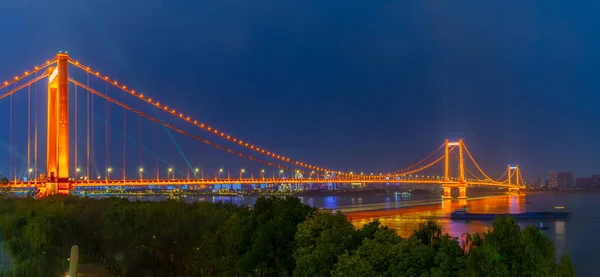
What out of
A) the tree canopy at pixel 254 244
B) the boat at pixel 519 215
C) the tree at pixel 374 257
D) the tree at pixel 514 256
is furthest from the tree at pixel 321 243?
the boat at pixel 519 215

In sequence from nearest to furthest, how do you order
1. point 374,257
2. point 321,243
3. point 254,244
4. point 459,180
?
1. point 374,257
2. point 321,243
3. point 254,244
4. point 459,180

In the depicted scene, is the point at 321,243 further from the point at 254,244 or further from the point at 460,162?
the point at 460,162

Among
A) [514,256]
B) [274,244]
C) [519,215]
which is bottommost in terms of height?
[519,215]

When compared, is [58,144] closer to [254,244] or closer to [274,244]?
[254,244]

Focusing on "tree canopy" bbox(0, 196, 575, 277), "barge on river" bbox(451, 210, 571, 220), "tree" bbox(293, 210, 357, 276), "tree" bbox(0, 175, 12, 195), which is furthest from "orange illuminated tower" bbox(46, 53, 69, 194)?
"barge on river" bbox(451, 210, 571, 220)

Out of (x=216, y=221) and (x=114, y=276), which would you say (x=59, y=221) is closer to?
(x=114, y=276)

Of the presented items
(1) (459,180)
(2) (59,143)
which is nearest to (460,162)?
(1) (459,180)

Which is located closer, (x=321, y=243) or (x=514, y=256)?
(x=514, y=256)

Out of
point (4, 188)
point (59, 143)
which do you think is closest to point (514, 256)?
point (4, 188)

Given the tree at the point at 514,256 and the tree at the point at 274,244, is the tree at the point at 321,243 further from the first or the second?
the tree at the point at 514,256

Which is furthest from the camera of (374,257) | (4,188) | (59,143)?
(59,143)

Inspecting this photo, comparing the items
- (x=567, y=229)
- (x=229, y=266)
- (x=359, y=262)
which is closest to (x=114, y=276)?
(x=229, y=266)

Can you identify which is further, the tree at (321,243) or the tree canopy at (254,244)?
the tree at (321,243)

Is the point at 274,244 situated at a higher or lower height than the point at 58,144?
lower
